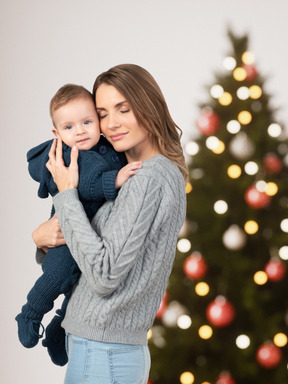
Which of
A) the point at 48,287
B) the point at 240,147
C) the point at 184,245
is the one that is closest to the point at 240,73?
the point at 240,147

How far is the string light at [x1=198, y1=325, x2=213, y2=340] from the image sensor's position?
114 inches

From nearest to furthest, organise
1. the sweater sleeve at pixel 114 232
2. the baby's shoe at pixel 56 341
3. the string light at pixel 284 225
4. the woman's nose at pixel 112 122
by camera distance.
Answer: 1. the sweater sleeve at pixel 114 232
2. the woman's nose at pixel 112 122
3. the baby's shoe at pixel 56 341
4. the string light at pixel 284 225

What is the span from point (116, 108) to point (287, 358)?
1.84 m

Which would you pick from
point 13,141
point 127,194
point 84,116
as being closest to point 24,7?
point 13,141

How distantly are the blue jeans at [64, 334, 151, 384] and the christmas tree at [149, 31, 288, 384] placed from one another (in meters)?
1.32

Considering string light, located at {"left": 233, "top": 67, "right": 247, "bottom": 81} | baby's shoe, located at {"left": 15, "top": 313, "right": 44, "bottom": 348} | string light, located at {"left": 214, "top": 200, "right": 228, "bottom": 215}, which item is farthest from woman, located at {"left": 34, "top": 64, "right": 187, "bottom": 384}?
string light, located at {"left": 233, "top": 67, "right": 247, "bottom": 81}

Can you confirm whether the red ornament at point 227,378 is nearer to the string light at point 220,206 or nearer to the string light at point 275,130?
the string light at point 220,206

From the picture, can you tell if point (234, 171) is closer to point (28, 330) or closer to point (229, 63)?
point (229, 63)

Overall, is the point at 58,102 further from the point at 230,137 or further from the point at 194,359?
the point at 194,359

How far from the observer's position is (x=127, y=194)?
1.58 metres

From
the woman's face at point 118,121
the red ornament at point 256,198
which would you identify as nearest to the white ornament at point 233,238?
the red ornament at point 256,198

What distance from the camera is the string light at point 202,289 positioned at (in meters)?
2.90

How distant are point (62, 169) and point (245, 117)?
1463mm

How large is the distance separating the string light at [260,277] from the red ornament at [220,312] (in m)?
0.19
